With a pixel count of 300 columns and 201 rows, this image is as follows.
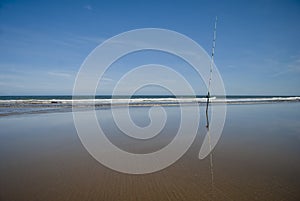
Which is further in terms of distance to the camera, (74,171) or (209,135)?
(209,135)

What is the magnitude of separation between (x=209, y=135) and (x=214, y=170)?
11.0 feet

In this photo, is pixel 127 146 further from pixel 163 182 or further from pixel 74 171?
pixel 163 182

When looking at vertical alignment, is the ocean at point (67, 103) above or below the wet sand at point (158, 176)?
above

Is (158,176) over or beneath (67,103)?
beneath

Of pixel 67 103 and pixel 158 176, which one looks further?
pixel 67 103

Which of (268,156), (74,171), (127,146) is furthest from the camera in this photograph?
(127,146)

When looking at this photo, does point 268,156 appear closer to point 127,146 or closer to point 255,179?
point 255,179

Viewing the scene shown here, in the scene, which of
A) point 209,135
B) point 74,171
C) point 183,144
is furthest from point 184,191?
point 209,135

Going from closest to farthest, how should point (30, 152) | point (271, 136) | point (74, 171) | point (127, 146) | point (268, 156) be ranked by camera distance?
point (74, 171)
point (268, 156)
point (30, 152)
point (127, 146)
point (271, 136)

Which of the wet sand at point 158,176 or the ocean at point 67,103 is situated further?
the ocean at point 67,103

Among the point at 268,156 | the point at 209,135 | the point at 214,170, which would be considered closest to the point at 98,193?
the point at 214,170

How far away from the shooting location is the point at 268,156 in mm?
4852

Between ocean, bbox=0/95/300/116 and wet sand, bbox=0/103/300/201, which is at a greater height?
ocean, bbox=0/95/300/116

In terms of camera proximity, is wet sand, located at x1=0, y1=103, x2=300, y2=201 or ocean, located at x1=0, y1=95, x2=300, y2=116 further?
ocean, located at x1=0, y1=95, x2=300, y2=116
